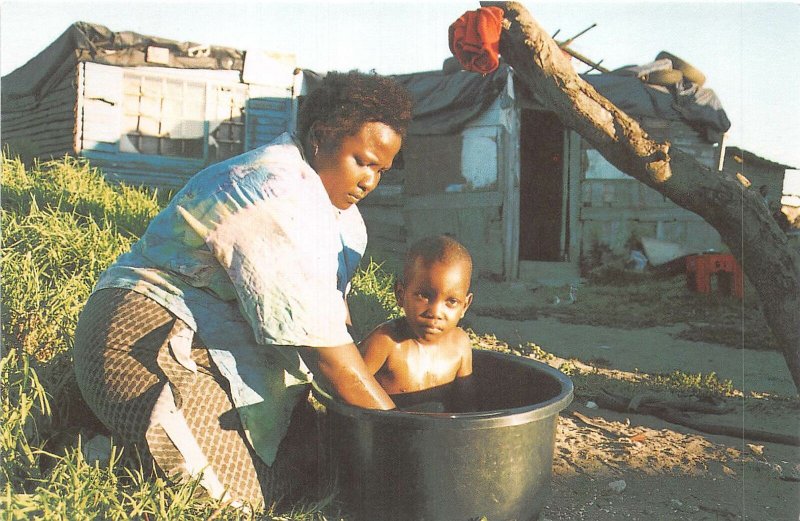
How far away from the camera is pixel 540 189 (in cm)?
1252

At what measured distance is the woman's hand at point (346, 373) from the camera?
6.54 ft

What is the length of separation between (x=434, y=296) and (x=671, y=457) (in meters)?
1.66

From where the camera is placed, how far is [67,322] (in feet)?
12.0

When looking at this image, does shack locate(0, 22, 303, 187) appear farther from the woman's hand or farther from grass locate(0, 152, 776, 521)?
the woman's hand

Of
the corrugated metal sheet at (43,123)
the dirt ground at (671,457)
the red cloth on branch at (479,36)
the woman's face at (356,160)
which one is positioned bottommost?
the dirt ground at (671,457)

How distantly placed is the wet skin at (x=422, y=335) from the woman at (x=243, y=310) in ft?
1.02

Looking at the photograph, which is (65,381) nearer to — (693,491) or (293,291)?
(293,291)

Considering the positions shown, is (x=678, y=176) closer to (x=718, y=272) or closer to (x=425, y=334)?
(x=425, y=334)

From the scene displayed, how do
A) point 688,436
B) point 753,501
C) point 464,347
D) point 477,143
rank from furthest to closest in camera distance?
point 477,143 < point 688,436 < point 753,501 < point 464,347

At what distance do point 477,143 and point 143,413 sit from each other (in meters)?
8.41

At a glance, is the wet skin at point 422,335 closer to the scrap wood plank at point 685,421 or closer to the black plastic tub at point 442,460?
the black plastic tub at point 442,460

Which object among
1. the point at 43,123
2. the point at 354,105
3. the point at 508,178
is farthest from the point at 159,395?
the point at 43,123

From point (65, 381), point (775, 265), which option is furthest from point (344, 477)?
point (775, 265)

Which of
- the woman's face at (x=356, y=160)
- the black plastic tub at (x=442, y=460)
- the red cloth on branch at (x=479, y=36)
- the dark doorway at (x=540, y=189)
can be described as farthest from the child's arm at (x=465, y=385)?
the dark doorway at (x=540, y=189)
